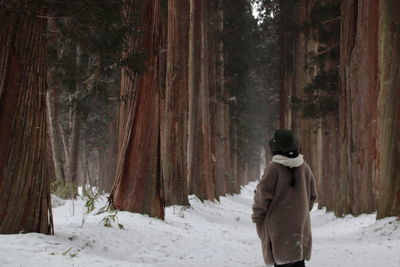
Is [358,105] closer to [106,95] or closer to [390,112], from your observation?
[390,112]

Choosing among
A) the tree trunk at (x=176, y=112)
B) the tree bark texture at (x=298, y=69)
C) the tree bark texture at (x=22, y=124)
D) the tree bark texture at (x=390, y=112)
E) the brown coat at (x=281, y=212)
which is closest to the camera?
the brown coat at (x=281, y=212)

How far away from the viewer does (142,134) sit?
8.37m

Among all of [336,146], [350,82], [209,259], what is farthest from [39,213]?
[336,146]

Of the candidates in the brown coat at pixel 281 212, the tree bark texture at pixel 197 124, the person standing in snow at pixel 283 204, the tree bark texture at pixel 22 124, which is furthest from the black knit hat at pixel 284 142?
the tree bark texture at pixel 197 124

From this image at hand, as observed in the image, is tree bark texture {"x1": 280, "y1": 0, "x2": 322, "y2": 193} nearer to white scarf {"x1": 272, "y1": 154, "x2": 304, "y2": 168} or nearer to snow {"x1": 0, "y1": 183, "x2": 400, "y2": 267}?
snow {"x1": 0, "y1": 183, "x2": 400, "y2": 267}

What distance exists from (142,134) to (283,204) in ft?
16.3

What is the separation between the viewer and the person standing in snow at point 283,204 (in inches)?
146

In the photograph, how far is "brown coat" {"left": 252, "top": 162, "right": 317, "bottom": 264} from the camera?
12.2 ft

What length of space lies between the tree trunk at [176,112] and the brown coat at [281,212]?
784 cm

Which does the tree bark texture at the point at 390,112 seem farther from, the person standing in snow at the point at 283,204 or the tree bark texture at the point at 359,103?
the person standing in snow at the point at 283,204

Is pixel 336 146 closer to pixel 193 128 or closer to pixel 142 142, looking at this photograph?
pixel 193 128

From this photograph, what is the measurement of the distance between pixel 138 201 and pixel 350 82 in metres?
6.04

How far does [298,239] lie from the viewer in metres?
3.74

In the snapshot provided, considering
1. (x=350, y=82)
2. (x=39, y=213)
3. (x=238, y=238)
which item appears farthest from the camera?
(x=350, y=82)
